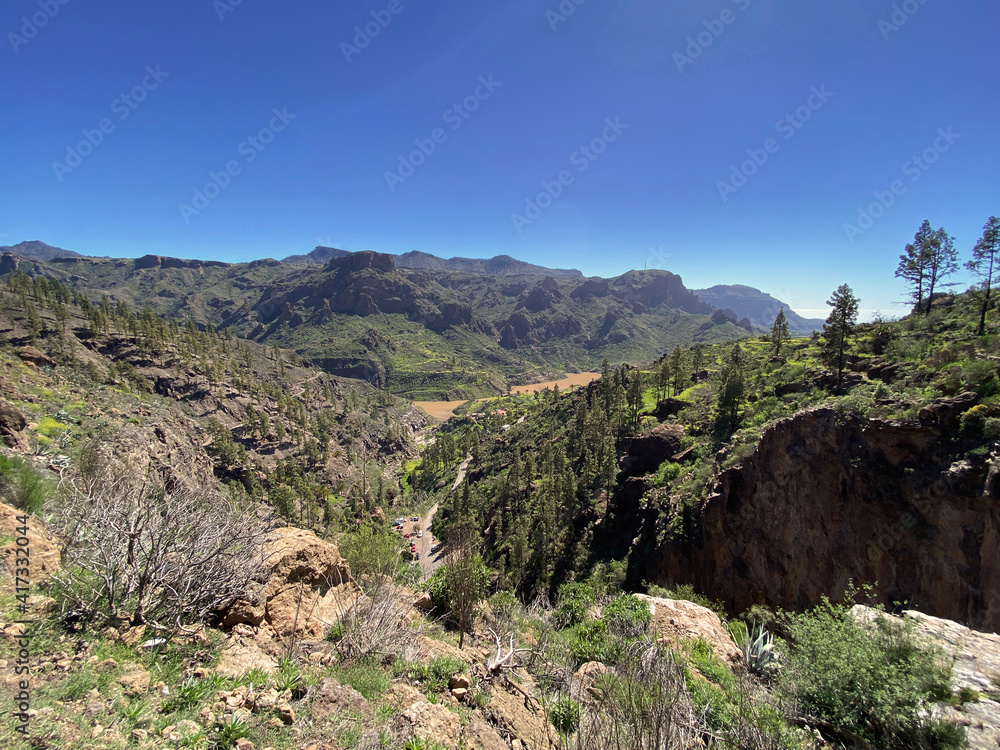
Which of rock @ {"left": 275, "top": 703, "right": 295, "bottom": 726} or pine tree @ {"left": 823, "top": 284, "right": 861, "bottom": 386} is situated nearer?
rock @ {"left": 275, "top": 703, "right": 295, "bottom": 726}

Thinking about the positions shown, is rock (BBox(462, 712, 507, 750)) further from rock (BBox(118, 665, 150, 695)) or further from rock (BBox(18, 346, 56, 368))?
rock (BBox(18, 346, 56, 368))

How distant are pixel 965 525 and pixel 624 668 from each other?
49.4 feet

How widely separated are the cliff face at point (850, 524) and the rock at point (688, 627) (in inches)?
321

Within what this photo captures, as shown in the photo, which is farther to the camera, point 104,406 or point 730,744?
point 104,406

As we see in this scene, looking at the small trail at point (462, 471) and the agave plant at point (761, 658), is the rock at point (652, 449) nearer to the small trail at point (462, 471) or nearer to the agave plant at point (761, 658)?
the agave plant at point (761, 658)

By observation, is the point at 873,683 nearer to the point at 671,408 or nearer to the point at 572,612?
the point at 572,612

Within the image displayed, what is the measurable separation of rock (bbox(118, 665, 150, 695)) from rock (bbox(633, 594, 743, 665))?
10833 mm

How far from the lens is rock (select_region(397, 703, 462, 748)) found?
19.4 ft

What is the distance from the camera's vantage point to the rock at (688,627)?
1045 cm

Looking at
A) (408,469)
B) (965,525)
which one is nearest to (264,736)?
(965,525)

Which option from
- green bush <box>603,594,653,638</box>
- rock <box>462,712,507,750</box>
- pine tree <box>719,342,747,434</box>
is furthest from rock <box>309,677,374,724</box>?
pine tree <box>719,342,747,434</box>

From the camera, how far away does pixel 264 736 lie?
4.97m

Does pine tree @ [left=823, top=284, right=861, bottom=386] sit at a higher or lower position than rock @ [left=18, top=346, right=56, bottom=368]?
higher

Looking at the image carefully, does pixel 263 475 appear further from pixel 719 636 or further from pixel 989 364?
pixel 989 364
